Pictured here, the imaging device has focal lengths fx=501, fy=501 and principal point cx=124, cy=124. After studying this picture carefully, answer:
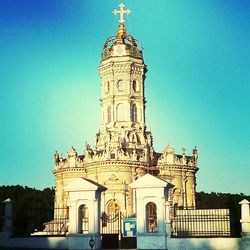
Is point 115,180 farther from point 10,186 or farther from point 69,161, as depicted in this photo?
point 10,186

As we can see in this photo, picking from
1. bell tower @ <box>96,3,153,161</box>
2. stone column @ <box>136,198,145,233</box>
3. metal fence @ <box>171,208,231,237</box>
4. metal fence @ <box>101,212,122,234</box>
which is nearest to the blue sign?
metal fence @ <box>101,212,122,234</box>

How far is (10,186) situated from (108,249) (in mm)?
59209

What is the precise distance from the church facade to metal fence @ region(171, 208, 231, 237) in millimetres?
21719

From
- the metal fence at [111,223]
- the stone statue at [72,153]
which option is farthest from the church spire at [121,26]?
the metal fence at [111,223]

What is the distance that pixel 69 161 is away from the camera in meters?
52.6

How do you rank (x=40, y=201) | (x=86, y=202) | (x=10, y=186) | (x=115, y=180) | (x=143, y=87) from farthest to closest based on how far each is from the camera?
(x=10, y=186) < (x=40, y=201) < (x=143, y=87) < (x=115, y=180) < (x=86, y=202)

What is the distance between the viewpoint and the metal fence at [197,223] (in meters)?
24.2

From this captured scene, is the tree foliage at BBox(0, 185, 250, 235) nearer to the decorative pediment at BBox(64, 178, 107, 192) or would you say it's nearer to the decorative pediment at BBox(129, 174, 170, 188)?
the decorative pediment at BBox(64, 178, 107, 192)

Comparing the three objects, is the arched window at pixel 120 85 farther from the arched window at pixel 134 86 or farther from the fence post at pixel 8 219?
the fence post at pixel 8 219

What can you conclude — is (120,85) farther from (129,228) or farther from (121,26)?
(129,228)

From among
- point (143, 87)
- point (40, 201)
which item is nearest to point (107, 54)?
point (143, 87)

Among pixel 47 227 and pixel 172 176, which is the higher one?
pixel 172 176

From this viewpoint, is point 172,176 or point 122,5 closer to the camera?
point 172,176

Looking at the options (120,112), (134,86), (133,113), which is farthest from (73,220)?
(134,86)
